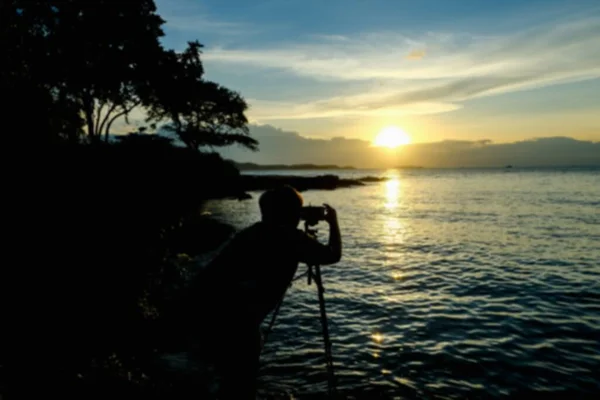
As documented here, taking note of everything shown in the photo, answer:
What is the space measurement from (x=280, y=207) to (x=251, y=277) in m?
0.82

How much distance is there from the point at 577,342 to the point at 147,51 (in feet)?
104

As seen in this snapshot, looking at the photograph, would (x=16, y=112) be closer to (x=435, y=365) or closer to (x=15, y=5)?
(x=435, y=365)

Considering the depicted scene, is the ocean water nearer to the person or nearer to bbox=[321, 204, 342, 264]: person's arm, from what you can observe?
the person

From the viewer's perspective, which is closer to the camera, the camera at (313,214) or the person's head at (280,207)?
the person's head at (280,207)

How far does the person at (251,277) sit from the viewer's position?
398 cm

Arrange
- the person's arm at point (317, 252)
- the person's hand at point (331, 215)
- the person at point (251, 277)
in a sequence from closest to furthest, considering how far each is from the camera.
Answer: the person at point (251, 277)
the person's arm at point (317, 252)
the person's hand at point (331, 215)

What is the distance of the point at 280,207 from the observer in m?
4.17

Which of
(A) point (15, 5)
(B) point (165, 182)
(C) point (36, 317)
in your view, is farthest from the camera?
(A) point (15, 5)

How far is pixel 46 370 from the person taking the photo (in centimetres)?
514

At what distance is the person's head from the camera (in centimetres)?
417

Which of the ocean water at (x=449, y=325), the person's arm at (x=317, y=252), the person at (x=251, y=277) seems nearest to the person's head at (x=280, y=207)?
the person at (x=251, y=277)

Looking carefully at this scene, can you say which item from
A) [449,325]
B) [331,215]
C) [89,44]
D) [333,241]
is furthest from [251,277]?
[89,44]

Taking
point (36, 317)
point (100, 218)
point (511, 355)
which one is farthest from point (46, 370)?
point (511, 355)

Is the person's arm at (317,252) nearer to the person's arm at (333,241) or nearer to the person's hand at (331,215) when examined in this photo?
the person's arm at (333,241)
